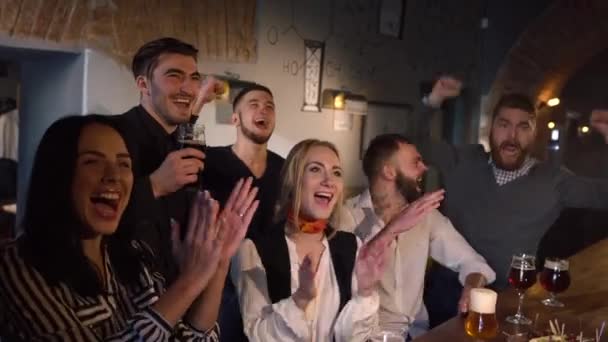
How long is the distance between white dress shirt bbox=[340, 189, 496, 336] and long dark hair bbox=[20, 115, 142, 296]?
1.26 m

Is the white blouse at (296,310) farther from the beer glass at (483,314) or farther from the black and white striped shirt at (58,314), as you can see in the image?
the black and white striped shirt at (58,314)

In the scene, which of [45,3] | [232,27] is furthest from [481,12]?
[45,3]

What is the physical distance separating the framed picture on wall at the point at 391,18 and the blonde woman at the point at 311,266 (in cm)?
139

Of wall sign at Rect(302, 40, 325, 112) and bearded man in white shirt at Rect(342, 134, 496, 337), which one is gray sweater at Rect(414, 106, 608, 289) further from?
wall sign at Rect(302, 40, 325, 112)

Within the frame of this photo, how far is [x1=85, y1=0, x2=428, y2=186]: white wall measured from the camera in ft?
6.86

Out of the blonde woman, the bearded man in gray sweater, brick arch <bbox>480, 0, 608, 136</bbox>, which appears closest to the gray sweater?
the bearded man in gray sweater

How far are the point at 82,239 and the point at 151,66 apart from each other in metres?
0.88

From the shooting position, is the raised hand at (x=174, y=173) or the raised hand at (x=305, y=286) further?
the raised hand at (x=174, y=173)

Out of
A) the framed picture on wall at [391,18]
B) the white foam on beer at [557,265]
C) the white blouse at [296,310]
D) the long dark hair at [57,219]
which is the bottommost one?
the white blouse at [296,310]

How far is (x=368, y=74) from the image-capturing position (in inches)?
132

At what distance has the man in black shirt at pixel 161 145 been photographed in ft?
6.75

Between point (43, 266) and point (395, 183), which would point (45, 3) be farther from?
point (395, 183)

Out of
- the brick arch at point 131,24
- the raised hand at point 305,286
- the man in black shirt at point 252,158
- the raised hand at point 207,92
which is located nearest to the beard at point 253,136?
the man in black shirt at point 252,158

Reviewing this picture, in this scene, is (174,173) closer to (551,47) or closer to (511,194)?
(511,194)
